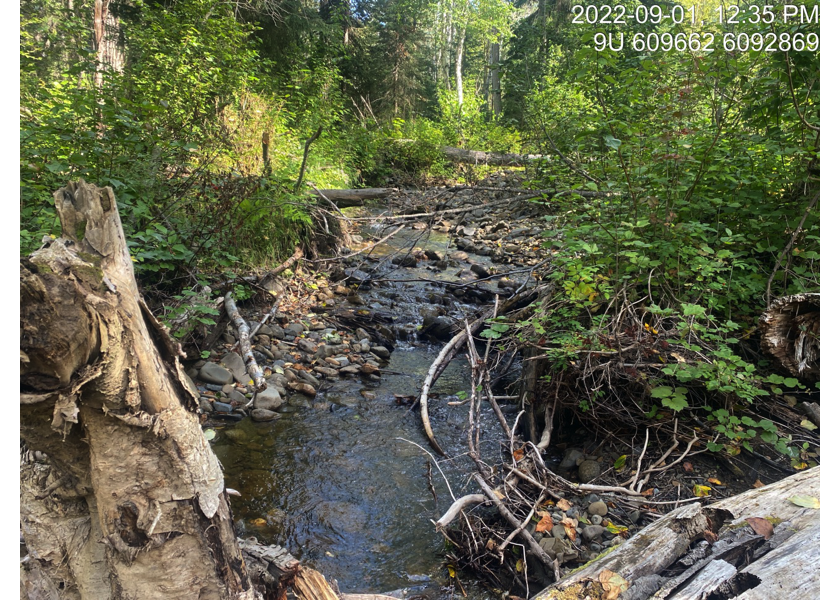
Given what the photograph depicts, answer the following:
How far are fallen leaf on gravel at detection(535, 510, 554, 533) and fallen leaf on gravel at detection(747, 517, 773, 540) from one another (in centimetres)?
114

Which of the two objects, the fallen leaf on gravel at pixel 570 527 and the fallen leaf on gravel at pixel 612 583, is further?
the fallen leaf on gravel at pixel 570 527

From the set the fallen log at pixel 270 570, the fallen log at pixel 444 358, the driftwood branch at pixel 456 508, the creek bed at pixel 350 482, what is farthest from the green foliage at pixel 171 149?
the driftwood branch at pixel 456 508

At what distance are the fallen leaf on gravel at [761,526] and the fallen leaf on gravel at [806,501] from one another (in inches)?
8.5

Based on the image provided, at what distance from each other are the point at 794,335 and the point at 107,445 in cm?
399

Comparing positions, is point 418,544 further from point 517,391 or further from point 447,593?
point 517,391

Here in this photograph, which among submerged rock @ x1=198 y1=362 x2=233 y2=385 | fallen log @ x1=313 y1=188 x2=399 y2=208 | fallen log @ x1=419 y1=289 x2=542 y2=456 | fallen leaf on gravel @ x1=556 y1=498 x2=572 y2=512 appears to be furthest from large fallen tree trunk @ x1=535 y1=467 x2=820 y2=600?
fallen log @ x1=313 y1=188 x2=399 y2=208

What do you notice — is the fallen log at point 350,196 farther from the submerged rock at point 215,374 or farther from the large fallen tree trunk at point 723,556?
the large fallen tree trunk at point 723,556

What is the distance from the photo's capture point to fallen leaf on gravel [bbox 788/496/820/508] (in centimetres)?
210

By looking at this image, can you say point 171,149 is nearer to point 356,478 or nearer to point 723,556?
point 356,478

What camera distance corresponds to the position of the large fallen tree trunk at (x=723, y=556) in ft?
5.57

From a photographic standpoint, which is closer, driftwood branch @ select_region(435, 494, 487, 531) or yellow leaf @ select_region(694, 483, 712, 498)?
driftwood branch @ select_region(435, 494, 487, 531)

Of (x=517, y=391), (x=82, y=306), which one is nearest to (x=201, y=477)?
(x=82, y=306)

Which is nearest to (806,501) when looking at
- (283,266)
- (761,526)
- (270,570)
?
(761,526)

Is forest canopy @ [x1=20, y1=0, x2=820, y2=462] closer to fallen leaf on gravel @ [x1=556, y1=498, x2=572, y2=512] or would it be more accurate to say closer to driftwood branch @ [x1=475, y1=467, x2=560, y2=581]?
fallen leaf on gravel @ [x1=556, y1=498, x2=572, y2=512]
